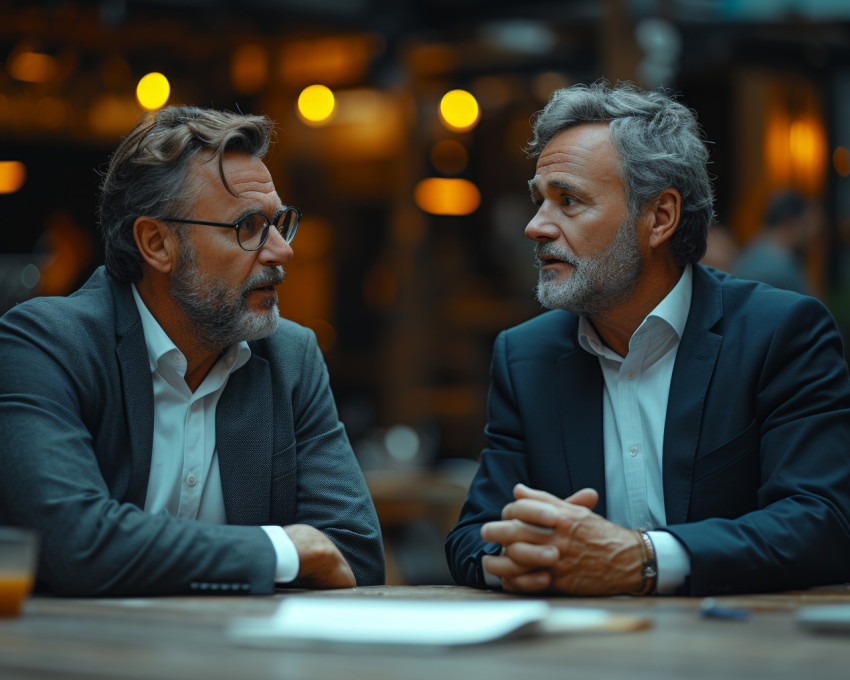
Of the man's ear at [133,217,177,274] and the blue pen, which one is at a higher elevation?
the man's ear at [133,217,177,274]

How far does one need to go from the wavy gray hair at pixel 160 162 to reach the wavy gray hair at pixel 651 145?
62 centimetres

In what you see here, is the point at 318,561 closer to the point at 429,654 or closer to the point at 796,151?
the point at 429,654

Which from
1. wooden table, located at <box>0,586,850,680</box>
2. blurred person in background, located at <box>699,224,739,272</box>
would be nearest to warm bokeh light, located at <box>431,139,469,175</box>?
blurred person in background, located at <box>699,224,739,272</box>

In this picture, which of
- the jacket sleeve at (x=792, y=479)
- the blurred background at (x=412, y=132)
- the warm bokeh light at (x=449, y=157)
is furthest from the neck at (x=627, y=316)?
the warm bokeh light at (x=449, y=157)

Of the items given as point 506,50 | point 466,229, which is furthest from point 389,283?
point 506,50

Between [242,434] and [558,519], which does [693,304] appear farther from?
[242,434]

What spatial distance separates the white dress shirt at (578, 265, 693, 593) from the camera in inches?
82.6

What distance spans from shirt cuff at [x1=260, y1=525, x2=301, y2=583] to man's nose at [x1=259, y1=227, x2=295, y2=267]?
23.4 inches

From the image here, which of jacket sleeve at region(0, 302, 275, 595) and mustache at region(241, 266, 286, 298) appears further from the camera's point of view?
mustache at region(241, 266, 286, 298)

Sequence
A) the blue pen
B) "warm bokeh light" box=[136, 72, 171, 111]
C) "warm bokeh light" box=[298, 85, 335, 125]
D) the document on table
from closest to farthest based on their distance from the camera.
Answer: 1. the document on table
2. the blue pen
3. "warm bokeh light" box=[136, 72, 171, 111]
4. "warm bokeh light" box=[298, 85, 335, 125]

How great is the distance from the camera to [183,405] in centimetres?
212

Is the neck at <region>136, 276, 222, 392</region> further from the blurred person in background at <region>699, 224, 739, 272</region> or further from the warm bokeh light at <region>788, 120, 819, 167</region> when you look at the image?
the warm bokeh light at <region>788, 120, 819, 167</region>

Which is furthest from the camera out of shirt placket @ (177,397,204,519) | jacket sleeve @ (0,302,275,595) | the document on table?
shirt placket @ (177,397,204,519)

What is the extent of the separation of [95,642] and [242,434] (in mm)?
919
